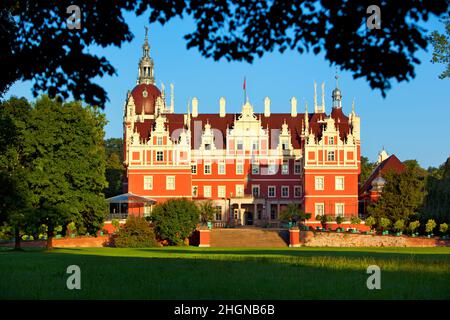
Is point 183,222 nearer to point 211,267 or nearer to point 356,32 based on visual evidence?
point 211,267

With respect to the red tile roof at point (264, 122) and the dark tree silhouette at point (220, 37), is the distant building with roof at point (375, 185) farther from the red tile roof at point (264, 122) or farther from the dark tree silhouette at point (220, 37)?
the dark tree silhouette at point (220, 37)

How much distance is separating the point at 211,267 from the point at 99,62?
10959 millimetres

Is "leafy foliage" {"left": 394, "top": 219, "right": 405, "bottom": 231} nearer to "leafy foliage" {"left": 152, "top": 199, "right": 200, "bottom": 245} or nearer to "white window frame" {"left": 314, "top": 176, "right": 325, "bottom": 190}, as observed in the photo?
"white window frame" {"left": 314, "top": 176, "right": 325, "bottom": 190}

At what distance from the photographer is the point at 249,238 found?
58625 millimetres

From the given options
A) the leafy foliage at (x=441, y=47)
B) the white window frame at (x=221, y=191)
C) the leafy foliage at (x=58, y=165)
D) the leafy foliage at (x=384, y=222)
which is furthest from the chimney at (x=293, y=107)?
the leafy foliage at (x=441, y=47)

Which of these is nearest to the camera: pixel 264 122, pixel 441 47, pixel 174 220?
pixel 441 47

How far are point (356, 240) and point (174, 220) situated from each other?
42.5 feet

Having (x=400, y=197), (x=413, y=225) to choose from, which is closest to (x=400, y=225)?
(x=413, y=225)

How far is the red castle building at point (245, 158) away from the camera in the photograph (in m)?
71.4

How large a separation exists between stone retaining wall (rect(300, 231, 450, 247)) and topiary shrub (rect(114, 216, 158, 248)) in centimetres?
1100

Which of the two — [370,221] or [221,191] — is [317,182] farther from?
[370,221]

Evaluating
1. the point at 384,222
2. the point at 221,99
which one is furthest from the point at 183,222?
the point at 221,99

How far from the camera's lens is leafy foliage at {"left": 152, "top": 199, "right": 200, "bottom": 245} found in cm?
5456
